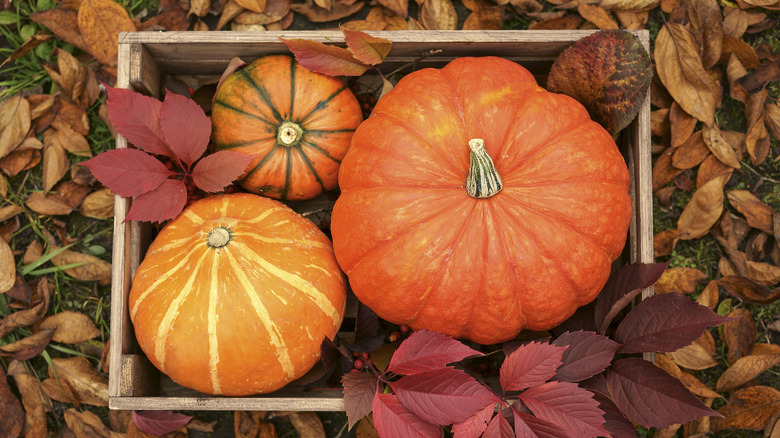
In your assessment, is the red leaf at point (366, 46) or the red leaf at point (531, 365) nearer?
the red leaf at point (531, 365)

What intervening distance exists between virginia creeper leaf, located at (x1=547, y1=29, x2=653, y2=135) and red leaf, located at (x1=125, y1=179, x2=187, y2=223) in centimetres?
117

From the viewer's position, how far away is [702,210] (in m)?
2.04

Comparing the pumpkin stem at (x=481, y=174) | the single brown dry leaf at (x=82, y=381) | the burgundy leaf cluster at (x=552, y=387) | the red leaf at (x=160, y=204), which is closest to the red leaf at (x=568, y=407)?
the burgundy leaf cluster at (x=552, y=387)

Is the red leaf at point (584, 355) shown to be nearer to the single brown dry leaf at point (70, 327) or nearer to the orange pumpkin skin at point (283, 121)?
the orange pumpkin skin at point (283, 121)

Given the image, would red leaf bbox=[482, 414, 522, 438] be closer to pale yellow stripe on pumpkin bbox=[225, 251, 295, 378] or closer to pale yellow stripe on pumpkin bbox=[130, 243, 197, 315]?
Answer: pale yellow stripe on pumpkin bbox=[225, 251, 295, 378]

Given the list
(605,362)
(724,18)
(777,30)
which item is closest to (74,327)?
(605,362)

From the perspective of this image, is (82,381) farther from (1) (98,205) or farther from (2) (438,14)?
(2) (438,14)

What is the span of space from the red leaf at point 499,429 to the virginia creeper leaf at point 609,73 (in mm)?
886

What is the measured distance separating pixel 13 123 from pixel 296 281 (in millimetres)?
1336

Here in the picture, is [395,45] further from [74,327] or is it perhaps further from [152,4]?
[74,327]

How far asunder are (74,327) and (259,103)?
1.14 m

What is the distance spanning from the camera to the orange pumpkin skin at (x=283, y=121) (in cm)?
163

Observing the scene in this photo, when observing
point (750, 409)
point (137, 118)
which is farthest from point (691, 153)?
point (137, 118)

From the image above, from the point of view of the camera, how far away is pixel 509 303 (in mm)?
1470
